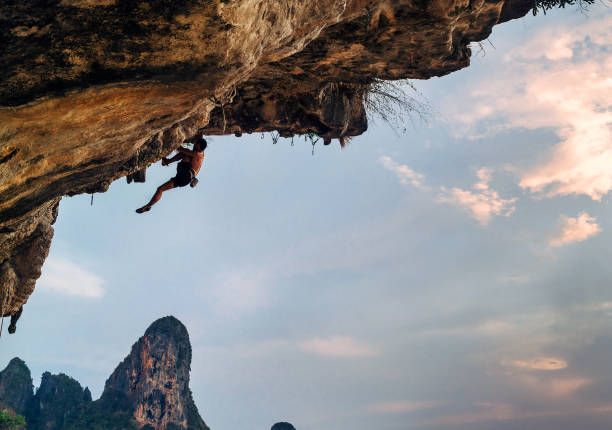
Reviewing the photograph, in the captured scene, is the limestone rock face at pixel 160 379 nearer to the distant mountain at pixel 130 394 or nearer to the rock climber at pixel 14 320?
the distant mountain at pixel 130 394

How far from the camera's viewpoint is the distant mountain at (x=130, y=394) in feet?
158

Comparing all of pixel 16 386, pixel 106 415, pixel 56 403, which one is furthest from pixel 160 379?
pixel 16 386

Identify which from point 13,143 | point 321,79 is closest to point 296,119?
point 321,79

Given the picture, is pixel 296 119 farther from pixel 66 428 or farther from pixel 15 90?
pixel 66 428

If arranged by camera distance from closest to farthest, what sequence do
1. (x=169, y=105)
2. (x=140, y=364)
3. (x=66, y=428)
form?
(x=169, y=105) < (x=66, y=428) < (x=140, y=364)

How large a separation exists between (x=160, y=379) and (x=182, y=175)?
4838 cm

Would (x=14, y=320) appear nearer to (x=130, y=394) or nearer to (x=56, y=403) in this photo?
(x=130, y=394)

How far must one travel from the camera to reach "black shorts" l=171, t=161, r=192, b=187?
958 cm

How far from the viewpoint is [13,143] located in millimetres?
3994

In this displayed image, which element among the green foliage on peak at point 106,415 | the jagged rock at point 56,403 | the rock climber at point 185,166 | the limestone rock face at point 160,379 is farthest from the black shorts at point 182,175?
the jagged rock at point 56,403

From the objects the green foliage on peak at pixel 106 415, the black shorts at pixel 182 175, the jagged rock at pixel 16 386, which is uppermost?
the black shorts at pixel 182 175

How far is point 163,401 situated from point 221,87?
2073 inches

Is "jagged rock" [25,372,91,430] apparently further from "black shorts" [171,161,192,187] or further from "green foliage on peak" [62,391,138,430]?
"black shorts" [171,161,192,187]

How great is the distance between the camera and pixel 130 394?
5006 cm
